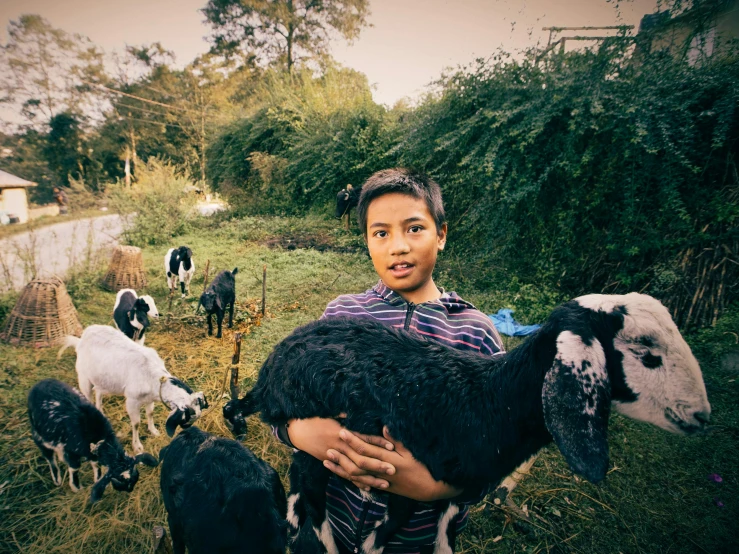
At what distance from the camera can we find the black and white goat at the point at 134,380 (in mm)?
3629

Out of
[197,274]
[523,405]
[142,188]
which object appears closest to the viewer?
[523,405]

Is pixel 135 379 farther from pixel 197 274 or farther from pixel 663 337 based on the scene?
pixel 197 274

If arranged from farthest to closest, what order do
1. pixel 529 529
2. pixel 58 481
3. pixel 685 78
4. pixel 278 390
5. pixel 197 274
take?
pixel 197 274 < pixel 685 78 < pixel 58 481 < pixel 529 529 < pixel 278 390

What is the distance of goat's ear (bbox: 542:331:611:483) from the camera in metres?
1.05

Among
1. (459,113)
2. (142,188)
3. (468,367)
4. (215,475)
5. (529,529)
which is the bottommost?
(529,529)

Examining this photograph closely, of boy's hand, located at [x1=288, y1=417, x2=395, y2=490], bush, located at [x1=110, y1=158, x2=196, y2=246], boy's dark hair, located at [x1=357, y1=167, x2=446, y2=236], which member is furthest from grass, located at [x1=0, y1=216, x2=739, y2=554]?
bush, located at [x1=110, y1=158, x2=196, y2=246]

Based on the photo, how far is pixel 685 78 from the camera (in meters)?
4.99

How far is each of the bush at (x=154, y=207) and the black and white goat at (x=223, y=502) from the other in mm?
12831

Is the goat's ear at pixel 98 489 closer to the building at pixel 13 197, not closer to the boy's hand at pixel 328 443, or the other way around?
the boy's hand at pixel 328 443

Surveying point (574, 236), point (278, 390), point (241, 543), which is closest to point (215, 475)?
point (241, 543)

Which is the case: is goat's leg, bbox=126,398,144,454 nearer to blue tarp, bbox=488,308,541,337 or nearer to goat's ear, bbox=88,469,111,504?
goat's ear, bbox=88,469,111,504

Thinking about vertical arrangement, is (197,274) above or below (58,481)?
above

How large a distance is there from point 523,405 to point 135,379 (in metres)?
4.34

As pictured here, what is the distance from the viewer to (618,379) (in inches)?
46.3
